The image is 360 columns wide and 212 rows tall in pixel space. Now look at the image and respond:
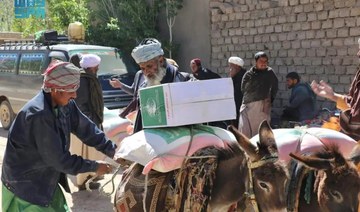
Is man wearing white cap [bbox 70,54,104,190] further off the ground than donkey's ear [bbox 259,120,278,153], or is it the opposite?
donkey's ear [bbox 259,120,278,153]

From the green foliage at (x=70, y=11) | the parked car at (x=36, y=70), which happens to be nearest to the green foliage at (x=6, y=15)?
the green foliage at (x=70, y=11)

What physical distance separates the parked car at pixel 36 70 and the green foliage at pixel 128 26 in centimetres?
174

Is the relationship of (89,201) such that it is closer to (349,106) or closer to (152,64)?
(152,64)

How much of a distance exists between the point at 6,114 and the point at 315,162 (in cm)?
1095

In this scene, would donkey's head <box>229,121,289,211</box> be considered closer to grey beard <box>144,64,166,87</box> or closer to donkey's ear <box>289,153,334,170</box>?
donkey's ear <box>289,153,334,170</box>

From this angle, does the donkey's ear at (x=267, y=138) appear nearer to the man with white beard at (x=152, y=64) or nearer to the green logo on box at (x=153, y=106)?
the green logo on box at (x=153, y=106)

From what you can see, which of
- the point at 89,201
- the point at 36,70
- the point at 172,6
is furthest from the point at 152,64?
the point at 172,6

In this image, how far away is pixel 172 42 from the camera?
12.6 m

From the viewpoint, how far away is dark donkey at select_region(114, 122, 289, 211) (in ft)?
10.8

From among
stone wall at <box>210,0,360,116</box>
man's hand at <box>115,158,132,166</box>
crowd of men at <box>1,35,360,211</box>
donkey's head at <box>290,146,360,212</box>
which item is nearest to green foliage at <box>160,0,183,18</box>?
stone wall at <box>210,0,360,116</box>

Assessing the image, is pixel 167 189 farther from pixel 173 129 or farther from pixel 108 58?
pixel 108 58

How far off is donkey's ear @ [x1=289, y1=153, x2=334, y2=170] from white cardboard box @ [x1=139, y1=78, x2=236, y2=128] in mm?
592

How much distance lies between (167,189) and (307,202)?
879 millimetres

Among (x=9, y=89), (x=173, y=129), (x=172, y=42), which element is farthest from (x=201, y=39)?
(x=173, y=129)
